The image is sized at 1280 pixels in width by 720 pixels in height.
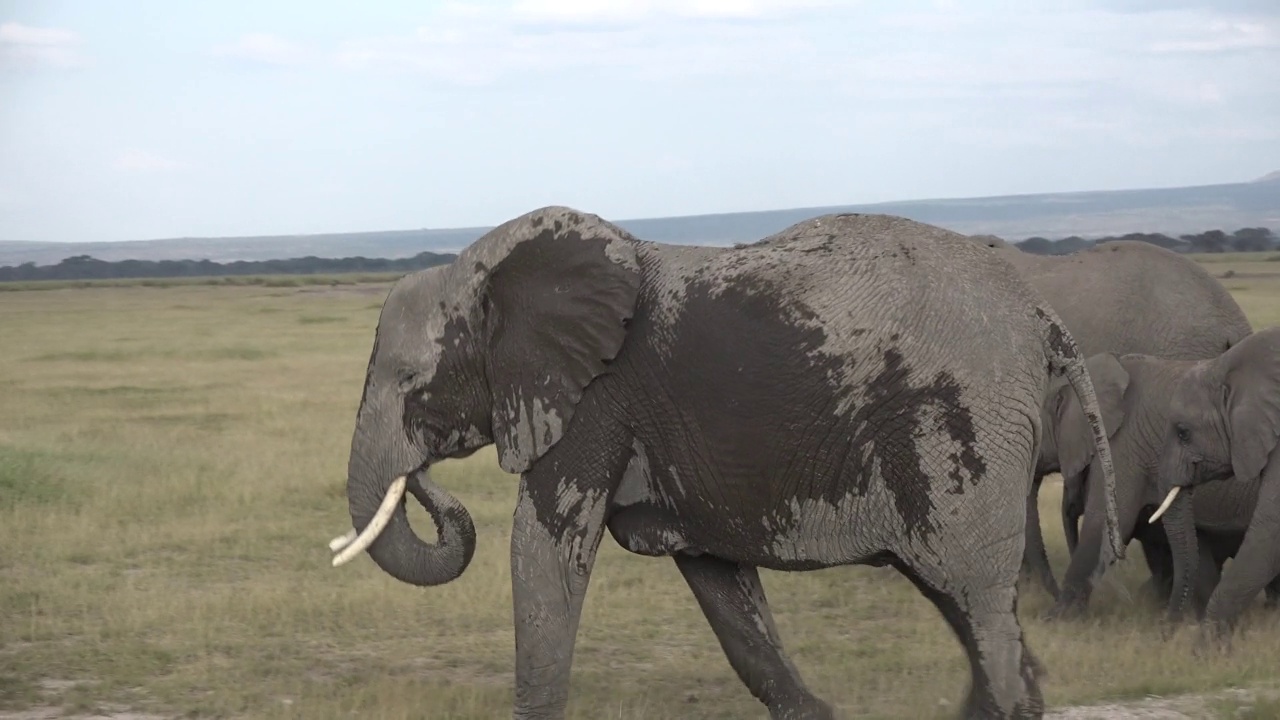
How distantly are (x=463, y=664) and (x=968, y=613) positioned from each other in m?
3.26

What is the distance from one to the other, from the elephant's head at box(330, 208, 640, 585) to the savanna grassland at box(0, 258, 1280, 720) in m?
1.14

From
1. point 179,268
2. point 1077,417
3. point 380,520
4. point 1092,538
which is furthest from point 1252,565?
point 179,268

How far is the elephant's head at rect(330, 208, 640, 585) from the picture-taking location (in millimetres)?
5910

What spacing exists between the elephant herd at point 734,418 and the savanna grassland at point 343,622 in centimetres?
121

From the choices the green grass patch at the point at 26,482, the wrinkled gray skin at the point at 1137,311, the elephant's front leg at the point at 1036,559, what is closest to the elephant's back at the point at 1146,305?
the wrinkled gray skin at the point at 1137,311

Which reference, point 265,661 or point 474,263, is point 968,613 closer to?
point 474,263

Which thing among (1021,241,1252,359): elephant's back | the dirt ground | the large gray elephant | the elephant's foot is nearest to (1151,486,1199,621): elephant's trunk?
the dirt ground

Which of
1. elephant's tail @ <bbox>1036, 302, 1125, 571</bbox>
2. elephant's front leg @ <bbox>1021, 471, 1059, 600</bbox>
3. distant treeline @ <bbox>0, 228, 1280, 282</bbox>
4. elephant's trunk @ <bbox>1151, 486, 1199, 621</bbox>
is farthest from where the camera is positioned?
distant treeline @ <bbox>0, 228, 1280, 282</bbox>

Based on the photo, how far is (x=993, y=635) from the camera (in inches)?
223

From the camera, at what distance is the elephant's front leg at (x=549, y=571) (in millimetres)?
5906

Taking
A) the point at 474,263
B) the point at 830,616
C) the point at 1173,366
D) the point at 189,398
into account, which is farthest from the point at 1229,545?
the point at 189,398

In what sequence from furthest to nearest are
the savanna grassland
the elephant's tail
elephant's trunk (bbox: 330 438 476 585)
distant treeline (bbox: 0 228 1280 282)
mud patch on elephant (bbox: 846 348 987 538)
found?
distant treeline (bbox: 0 228 1280 282), the savanna grassland, elephant's trunk (bbox: 330 438 476 585), the elephant's tail, mud patch on elephant (bbox: 846 348 987 538)

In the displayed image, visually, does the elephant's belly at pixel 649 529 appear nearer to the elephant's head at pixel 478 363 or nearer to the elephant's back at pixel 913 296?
the elephant's head at pixel 478 363

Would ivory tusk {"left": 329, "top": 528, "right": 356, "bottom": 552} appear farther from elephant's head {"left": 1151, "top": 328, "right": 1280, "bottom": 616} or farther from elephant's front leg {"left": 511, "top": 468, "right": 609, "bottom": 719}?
elephant's head {"left": 1151, "top": 328, "right": 1280, "bottom": 616}
